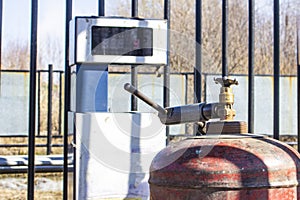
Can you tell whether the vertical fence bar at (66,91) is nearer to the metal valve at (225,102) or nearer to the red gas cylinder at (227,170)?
the red gas cylinder at (227,170)

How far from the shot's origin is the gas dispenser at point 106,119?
173cm

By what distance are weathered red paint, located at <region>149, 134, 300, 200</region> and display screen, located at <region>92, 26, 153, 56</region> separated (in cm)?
43

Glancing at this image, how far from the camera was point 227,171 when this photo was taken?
4.61 feet

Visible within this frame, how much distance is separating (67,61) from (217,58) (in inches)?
235

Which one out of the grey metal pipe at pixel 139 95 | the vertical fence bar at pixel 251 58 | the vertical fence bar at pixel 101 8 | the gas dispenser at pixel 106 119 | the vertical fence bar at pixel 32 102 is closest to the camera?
the grey metal pipe at pixel 139 95

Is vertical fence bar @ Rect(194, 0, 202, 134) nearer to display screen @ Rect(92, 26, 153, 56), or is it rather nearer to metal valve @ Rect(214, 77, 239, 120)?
display screen @ Rect(92, 26, 153, 56)

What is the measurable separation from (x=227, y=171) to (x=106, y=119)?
1.66 ft

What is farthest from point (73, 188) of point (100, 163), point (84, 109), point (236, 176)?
point (236, 176)

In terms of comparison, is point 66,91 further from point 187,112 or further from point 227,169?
point 227,169

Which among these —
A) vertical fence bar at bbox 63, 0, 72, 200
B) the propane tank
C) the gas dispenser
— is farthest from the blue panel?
the propane tank

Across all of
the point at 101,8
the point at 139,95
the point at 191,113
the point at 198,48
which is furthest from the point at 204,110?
the point at 101,8

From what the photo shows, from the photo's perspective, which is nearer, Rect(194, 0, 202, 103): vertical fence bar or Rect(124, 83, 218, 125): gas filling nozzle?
Rect(124, 83, 218, 125): gas filling nozzle

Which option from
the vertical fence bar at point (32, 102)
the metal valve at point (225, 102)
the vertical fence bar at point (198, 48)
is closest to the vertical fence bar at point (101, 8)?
the vertical fence bar at point (32, 102)

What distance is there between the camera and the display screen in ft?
5.80
